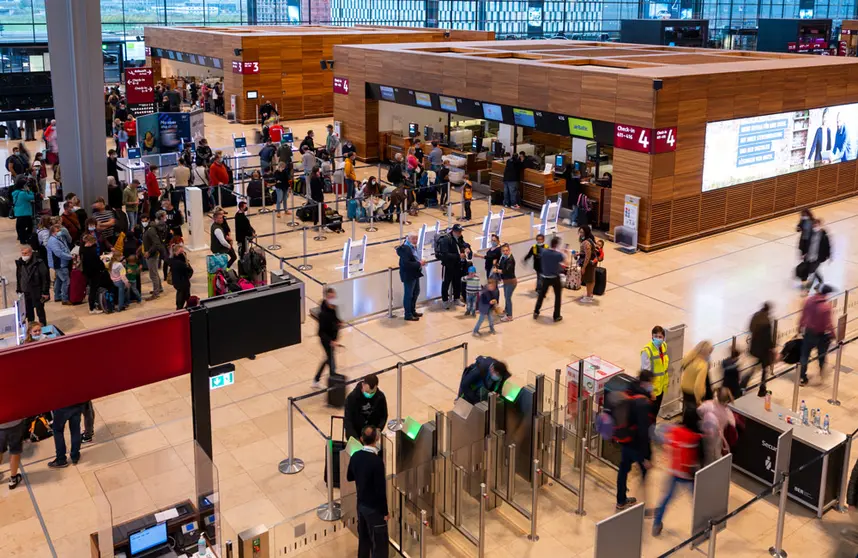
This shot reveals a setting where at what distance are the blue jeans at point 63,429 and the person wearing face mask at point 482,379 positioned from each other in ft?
13.8

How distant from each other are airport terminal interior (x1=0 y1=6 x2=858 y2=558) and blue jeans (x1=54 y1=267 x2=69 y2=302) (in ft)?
0.99

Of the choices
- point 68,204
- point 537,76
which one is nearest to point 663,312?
point 537,76

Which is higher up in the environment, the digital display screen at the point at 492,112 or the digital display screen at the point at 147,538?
the digital display screen at the point at 492,112

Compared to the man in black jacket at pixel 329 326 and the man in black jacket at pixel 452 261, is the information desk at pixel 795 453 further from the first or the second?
the man in black jacket at pixel 452 261

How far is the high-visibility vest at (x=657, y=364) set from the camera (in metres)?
9.72

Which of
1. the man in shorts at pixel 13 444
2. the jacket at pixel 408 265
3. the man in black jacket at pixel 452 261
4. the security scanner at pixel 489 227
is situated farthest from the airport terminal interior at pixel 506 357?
the security scanner at pixel 489 227

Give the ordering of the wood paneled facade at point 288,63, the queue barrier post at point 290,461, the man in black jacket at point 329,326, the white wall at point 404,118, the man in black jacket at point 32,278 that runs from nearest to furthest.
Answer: the queue barrier post at point 290,461 < the man in black jacket at point 329,326 < the man in black jacket at point 32,278 < the white wall at point 404,118 < the wood paneled facade at point 288,63

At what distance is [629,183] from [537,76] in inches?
156

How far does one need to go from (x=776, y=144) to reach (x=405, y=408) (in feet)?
44.7

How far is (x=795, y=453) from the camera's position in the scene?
8.92 metres

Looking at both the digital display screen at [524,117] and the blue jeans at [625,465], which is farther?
the digital display screen at [524,117]

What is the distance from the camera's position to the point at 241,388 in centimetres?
1148

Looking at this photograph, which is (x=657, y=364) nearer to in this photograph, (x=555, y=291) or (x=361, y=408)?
(x=361, y=408)

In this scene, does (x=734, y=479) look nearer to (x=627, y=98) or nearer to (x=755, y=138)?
(x=627, y=98)
